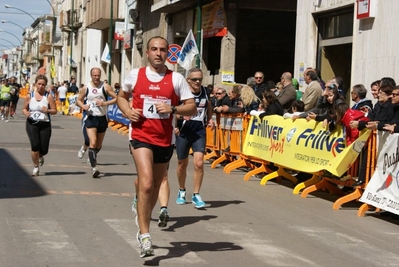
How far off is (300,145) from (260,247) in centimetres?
543

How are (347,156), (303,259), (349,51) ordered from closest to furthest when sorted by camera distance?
(303,259)
(347,156)
(349,51)

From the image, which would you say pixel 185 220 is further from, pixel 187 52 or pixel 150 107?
pixel 187 52

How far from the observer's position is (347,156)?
11.9 meters

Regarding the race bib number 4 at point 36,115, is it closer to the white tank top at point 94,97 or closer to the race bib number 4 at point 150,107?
the white tank top at point 94,97

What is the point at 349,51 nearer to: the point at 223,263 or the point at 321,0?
the point at 321,0

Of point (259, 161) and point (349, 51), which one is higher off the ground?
A: point (349, 51)

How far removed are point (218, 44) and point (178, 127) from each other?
21.5 m

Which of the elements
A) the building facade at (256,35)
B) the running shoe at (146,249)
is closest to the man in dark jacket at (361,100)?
the building facade at (256,35)

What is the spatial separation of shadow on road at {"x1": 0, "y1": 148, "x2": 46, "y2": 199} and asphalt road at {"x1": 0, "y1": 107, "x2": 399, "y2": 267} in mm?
16

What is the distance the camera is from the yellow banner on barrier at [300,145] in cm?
1205

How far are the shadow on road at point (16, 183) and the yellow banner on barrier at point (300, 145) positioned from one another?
14.1ft

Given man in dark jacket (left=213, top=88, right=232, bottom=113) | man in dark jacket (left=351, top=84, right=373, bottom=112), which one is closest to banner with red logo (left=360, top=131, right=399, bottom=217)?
man in dark jacket (left=351, top=84, right=373, bottom=112)

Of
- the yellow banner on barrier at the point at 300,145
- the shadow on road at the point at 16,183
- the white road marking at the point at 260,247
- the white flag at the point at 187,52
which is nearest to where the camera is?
the white road marking at the point at 260,247

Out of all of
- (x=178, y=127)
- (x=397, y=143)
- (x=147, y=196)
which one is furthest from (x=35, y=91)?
(x=147, y=196)
